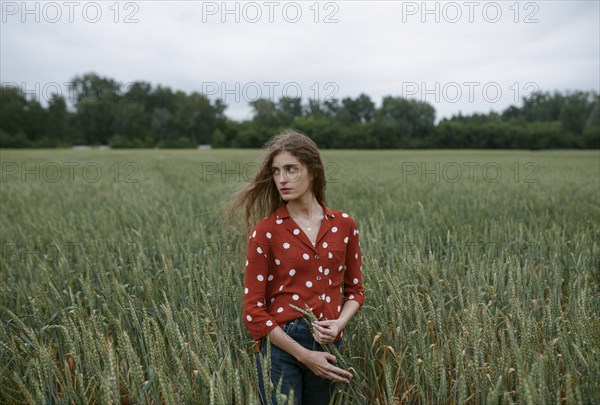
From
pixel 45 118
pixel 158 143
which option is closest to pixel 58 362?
pixel 158 143

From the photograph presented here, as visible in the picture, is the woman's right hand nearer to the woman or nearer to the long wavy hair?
the woman

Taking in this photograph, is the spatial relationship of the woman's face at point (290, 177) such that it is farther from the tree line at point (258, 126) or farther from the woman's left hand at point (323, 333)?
the tree line at point (258, 126)

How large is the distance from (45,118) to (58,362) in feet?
184

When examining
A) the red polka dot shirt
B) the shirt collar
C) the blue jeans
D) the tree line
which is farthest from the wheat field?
the tree line

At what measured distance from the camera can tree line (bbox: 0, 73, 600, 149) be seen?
148ft

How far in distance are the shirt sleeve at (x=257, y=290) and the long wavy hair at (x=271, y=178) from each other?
0.24m

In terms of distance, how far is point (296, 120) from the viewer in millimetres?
53906

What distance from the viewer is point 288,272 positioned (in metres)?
1.55

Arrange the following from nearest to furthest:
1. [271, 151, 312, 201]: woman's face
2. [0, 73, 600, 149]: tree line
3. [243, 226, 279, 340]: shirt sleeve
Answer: [243, 226, 279, 340]: shirt sleeve < [271, 151, 312, 201]: woman's face < [0, 73, 600, 149]: tree line

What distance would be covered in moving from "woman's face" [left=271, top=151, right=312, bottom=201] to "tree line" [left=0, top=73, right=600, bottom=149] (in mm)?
41510

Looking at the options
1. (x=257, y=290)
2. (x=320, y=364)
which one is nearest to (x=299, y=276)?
(x=257, y=290)

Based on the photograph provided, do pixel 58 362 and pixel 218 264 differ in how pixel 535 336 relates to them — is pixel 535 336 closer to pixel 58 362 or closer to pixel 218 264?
pixel 218 264

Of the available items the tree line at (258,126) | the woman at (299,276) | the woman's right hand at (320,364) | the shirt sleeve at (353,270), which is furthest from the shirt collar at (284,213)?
the tree line at (258,126)

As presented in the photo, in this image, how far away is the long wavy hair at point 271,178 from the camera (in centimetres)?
162
